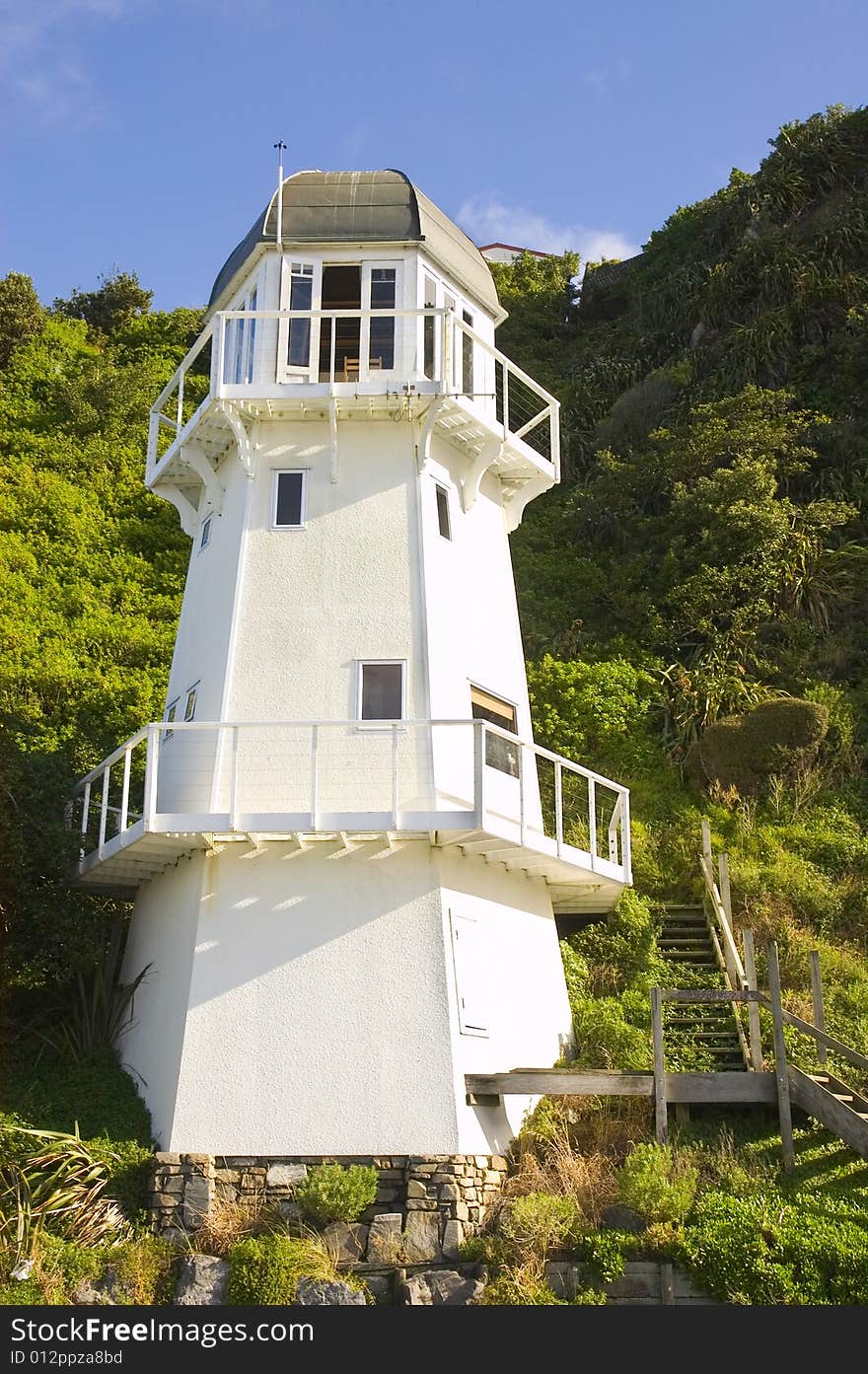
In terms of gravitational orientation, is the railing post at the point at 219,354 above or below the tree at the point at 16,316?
below

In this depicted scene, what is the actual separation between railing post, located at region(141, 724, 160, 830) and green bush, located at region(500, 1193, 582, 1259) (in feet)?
19.9

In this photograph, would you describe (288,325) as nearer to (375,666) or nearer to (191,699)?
(375,666)

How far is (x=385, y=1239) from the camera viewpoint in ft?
50.9

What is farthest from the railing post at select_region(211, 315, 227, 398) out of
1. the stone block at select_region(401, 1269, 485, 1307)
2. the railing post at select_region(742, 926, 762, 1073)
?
the stone block at select_region(401, 1269, 485, 1307)

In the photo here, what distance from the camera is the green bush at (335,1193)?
610 inches

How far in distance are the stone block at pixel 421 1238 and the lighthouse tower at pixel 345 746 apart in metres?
0.77

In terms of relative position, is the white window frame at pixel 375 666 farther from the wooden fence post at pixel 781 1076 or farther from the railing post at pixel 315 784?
the wooden fence post at pixel 781 1076

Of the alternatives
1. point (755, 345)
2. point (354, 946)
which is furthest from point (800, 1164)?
point (755, 345)

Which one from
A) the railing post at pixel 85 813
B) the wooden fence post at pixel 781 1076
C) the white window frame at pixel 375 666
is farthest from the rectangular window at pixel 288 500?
the wooden fence post at pixel 781 1076

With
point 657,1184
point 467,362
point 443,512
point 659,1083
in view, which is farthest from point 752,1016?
point 467,362

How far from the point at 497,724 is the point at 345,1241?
7.16 metres

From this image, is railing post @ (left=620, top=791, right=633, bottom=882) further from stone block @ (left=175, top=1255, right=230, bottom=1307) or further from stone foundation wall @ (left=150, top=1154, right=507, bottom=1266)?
stone block @ (left=175, top=1255, right=230, bottom=1307)

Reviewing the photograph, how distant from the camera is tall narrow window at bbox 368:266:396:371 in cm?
1996

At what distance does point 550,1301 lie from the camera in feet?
47.9
